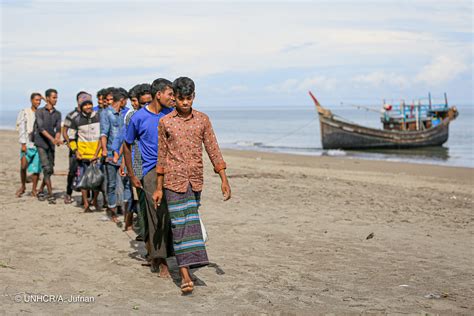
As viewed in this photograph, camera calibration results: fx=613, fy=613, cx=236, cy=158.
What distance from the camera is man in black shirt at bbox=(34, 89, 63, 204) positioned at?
9.33 meters

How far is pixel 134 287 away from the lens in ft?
16.9

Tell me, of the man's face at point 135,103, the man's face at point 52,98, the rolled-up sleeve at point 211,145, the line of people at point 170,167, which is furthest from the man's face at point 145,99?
the man's face at point 52,98

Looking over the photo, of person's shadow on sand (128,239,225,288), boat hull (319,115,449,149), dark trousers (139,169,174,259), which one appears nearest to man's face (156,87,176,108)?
dark trousers (139,169,174,259)

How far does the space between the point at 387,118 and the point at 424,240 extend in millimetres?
28559

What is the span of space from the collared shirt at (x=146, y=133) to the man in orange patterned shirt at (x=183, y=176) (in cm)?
39

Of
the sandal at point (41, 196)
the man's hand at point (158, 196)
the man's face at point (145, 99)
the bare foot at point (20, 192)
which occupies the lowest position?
the sandal at point (41, 196)

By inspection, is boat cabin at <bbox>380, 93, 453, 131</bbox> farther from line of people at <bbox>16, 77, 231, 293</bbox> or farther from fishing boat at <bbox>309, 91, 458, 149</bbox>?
line of people at <bbox>16, 77, 231, 293</bbox>

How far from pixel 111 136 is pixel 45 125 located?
6.07 feet

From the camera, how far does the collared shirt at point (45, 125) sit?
30.6 ft

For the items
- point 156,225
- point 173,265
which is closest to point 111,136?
point 173,265

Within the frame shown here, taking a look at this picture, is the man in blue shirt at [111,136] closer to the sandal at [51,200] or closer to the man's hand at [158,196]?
the sandal at [51,200]

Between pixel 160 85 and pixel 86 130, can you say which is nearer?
pixel 160 85

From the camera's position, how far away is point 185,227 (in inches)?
198

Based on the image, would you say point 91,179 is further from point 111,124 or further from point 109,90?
point 109,90
